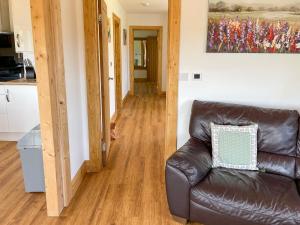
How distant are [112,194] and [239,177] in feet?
4.12

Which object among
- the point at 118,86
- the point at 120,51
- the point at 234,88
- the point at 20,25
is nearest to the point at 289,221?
the point at 234,88

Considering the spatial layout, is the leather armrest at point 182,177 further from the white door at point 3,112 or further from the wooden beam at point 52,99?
the white door at point 3,112

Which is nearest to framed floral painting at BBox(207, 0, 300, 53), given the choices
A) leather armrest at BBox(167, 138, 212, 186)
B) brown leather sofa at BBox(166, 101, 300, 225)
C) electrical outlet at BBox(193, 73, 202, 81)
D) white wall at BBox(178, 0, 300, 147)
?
white wall at BBox(178, 0, 300, 147)

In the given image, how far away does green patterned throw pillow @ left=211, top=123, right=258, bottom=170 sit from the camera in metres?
2.29

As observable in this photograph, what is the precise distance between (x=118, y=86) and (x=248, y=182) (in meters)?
4.58

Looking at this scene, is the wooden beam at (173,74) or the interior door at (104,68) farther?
the interior door at (104,68)

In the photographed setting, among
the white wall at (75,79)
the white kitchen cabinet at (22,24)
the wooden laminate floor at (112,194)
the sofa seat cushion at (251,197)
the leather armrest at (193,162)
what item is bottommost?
the wooden laminate floor at (112,194)

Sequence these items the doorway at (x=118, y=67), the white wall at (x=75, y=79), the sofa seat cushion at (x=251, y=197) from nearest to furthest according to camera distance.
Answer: the sofa seat cushion at (x=251, y=197), the white wall at (x=75, y=79), the doorway at (x=118, y=67)

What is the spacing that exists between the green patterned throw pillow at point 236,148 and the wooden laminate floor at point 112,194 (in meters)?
0.69

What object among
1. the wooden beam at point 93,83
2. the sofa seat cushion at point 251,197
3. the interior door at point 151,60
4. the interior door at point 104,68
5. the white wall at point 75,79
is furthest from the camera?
the interior door at point 151,60

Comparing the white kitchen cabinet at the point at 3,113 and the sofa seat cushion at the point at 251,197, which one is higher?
the white kitchen cabinet at the point at 3,113

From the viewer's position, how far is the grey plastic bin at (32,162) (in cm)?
254

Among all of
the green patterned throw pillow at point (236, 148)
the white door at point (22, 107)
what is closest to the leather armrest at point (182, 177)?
the green patterned throw pillow at point (236, 148)

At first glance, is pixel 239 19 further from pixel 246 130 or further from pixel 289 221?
pixel 289 221
